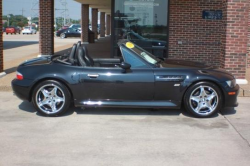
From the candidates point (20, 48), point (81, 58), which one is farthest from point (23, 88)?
point (20, 48)

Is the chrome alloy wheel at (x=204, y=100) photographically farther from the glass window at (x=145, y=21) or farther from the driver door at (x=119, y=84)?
the glass window at (x=145, y=21)

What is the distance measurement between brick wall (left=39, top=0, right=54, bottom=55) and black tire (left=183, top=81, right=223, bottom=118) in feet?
27.9

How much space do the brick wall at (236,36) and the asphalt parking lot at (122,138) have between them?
2.17 m

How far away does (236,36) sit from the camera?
911cm

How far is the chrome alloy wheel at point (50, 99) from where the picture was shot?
255 inches

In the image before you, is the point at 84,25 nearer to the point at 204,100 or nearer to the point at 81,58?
the point at 81,58

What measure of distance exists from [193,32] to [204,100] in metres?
5.61

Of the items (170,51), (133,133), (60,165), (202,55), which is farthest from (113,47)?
(60,165)

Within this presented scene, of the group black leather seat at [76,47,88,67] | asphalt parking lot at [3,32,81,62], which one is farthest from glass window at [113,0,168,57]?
black leather seat at [76,47,88,67]

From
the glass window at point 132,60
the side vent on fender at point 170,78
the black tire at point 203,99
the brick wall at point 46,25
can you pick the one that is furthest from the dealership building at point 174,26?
the glass window at point 132,60

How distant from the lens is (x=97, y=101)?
6465mm

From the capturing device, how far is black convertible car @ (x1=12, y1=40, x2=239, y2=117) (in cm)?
637

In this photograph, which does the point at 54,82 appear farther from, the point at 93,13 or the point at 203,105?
the point at 93,13

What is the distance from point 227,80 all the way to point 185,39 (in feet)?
17.8
